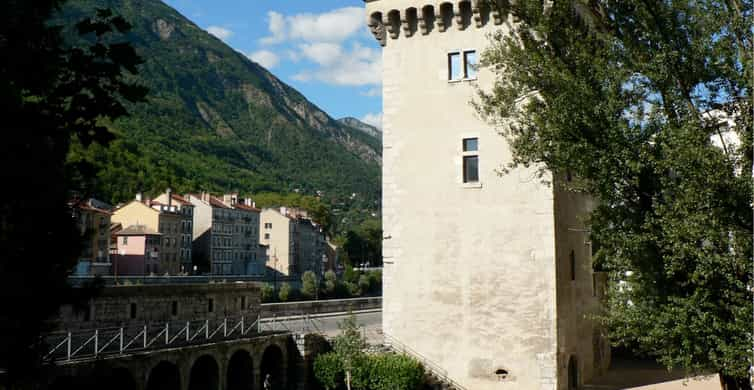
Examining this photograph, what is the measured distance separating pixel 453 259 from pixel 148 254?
5329cm

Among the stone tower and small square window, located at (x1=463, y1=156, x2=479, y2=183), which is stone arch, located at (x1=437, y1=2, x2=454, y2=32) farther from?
small square window, located at (x1=463, y1=156, x2=479, y2=183)

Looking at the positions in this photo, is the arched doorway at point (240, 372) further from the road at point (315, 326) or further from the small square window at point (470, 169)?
the small square window at point (470, 169)

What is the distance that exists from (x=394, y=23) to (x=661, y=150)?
42.1ft

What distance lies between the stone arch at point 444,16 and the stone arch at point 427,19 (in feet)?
0.94

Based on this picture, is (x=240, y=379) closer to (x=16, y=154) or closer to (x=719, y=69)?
(x=719, y=69)

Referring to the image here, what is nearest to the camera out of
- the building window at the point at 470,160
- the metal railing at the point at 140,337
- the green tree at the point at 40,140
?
the green tree at the point at 40,140

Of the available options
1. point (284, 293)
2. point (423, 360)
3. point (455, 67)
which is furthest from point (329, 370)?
point (284, 293)

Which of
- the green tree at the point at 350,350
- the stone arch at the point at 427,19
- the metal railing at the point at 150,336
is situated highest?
the stone arch at the point at 427,19

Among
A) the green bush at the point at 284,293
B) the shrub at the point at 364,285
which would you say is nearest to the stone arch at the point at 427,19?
the green bush at the point at 284,293

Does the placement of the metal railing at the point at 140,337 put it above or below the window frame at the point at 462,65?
below

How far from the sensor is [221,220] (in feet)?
278

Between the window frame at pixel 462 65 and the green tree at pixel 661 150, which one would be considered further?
the window frame at pixel 462 65

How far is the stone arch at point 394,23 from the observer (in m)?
23.1

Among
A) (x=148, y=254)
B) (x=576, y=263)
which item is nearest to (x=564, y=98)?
(x=576, y=263)
